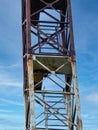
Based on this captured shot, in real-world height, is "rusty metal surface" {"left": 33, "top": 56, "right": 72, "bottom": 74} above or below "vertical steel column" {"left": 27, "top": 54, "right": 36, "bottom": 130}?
above

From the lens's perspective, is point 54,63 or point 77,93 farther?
point 54,63

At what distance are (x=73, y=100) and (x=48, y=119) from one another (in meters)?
1.77

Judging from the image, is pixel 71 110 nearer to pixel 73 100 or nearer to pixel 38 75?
pixel 73 100

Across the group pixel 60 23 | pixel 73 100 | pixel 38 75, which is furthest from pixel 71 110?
pixel 60 23

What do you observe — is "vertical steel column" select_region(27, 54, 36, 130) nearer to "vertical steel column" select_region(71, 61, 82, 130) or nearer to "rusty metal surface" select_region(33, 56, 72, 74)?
"rusty metal surface" select_region(33, 56, 72, 74)

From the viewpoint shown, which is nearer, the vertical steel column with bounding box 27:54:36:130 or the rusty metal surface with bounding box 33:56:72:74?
the vertical steel column with bounding box 27:54:36:130

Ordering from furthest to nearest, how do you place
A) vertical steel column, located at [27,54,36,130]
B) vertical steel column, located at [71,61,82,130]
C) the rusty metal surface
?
the rusty metal surface → vertical steel column, located at [71,61,82,130] → vertical steel column, located at [27,54,36,130]

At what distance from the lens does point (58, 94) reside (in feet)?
66.5

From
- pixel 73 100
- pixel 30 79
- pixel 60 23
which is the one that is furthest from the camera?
pixel 60 23

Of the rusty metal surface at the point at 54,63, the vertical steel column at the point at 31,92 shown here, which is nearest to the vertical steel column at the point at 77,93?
the rusty metal surface at the point at 54,63

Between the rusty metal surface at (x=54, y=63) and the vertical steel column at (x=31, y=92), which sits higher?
the rusty metal surface at (x=54, y=63)

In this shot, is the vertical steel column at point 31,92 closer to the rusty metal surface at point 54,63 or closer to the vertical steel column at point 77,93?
the rusty metal surface at point 54,63

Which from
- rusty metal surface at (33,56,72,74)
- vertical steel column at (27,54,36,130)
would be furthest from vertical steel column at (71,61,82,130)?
vertical steel column at (27,54,36,130)

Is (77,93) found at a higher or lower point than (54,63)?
lower
